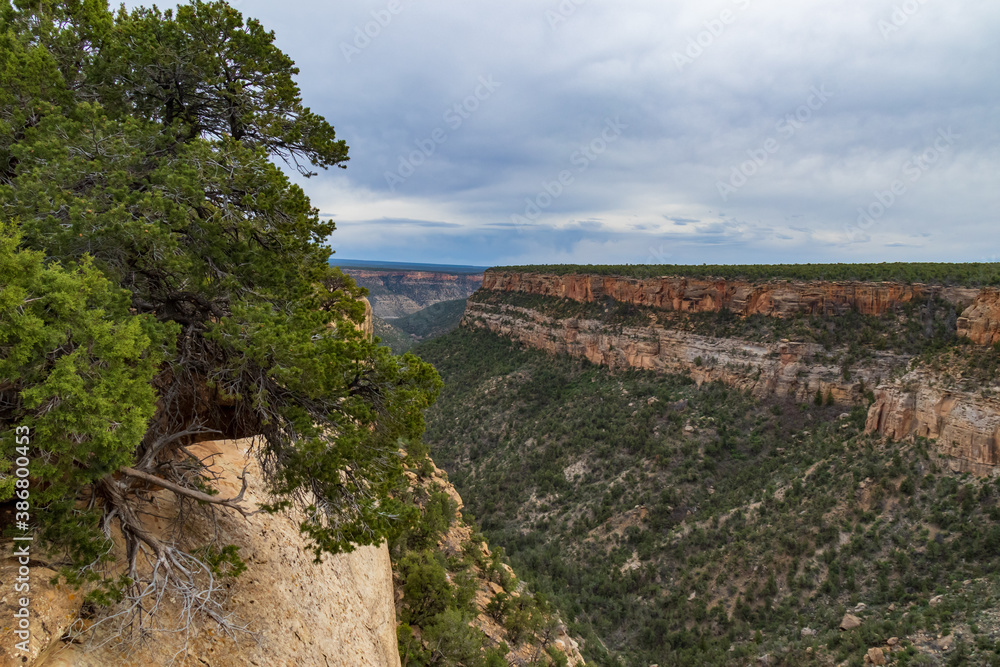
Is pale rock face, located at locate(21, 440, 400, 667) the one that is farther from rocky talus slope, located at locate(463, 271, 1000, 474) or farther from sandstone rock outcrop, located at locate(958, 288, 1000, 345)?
sandstone rock outcrop, located at locate(958, 288, 1000, 345)

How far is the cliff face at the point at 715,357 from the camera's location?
114 feet

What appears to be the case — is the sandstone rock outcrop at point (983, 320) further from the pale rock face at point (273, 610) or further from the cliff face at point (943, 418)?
the pale rock face at point (273, 610)

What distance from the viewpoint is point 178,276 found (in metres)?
7.07

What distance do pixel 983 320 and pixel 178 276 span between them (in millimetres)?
38264

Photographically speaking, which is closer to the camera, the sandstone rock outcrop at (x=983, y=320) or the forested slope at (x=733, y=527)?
the forested slope at (x=733, y=527)

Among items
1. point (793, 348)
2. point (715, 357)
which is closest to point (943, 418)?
point (793, 348)

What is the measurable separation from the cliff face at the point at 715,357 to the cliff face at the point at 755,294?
363cm

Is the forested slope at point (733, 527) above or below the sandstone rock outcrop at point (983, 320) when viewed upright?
below

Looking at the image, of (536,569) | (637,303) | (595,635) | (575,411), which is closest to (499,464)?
(575,411)

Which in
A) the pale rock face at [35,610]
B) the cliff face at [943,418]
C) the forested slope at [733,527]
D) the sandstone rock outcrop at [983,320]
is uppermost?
the sandstone rock outcrop at [983,320]

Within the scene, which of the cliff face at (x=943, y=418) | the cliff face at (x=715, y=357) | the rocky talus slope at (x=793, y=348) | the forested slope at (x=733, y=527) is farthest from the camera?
the cliff face at (x=715, y=357)

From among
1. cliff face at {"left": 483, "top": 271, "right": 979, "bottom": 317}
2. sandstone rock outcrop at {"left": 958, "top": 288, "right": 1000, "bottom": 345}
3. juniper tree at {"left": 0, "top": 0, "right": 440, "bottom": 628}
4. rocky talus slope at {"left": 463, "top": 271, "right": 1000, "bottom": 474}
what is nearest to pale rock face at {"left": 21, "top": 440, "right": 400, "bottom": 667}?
juniper tree at {"left": 0, "top": 0, "right": 440, "bottom": 628}

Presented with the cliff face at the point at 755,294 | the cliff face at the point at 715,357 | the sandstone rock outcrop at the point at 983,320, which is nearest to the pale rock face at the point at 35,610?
the sandstone rock outcrop at the point at 983,320

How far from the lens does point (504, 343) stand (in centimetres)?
6931
